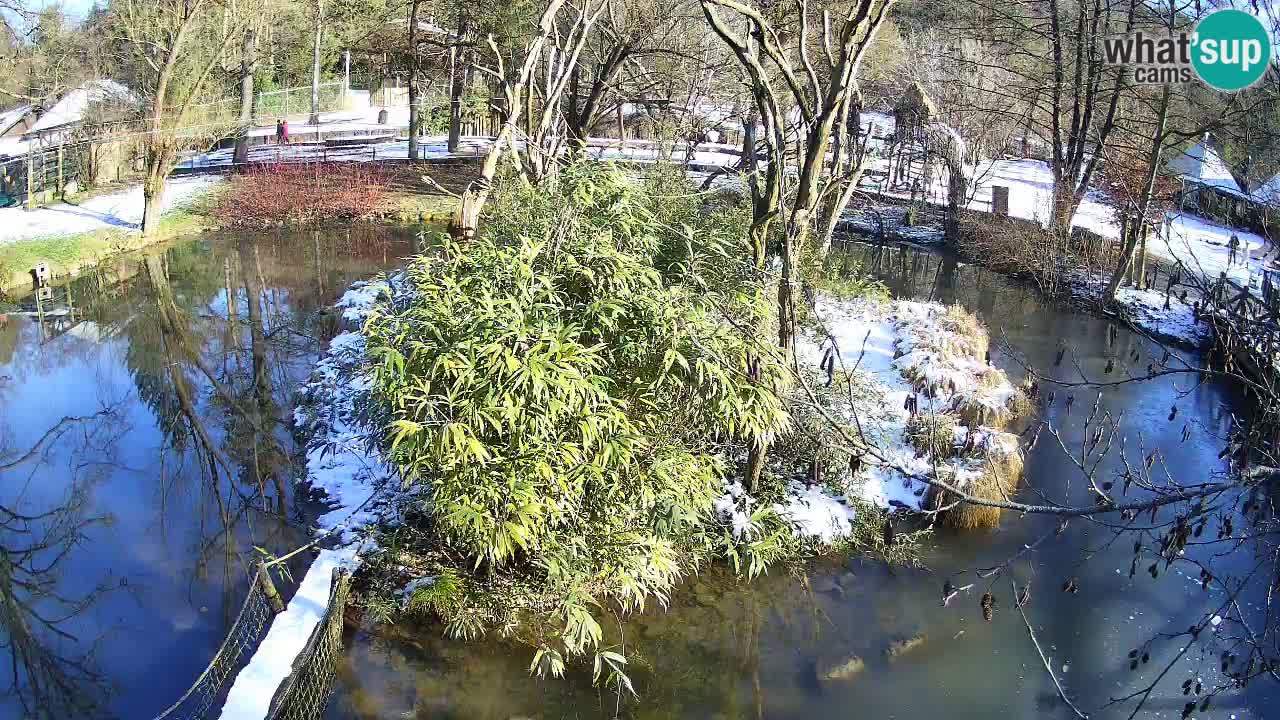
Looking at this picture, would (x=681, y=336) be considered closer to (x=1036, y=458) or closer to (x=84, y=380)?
(x=1036, y=458)

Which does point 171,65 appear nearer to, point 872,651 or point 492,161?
point 492,161

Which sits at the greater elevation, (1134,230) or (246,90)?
(246,90)

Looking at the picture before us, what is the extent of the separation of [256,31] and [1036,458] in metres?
18.1

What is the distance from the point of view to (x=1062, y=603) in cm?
748

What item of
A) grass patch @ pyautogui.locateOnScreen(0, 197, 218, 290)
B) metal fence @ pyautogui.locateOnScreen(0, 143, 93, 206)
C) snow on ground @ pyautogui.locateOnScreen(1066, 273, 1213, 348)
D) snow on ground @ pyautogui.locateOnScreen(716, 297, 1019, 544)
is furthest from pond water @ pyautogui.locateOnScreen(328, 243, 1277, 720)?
metal fence @ pyautogui.locateOnScreen(0, 143, 93, 206)

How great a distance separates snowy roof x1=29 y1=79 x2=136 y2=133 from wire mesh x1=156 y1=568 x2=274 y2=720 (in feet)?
74.7

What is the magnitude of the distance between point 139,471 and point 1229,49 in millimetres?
9633

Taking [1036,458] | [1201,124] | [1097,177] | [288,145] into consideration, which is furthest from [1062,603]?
[288,145]

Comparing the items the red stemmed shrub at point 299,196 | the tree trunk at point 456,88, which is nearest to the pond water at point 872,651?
the red stemmed shrub at point 299,196

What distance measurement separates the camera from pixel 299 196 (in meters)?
19.5

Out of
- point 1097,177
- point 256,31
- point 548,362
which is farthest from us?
point 256,31

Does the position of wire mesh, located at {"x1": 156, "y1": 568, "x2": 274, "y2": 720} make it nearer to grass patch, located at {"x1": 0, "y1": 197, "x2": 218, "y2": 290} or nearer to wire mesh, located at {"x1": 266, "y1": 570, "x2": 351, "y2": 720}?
wire mesh, located at {"x1": 266, "y1": 570, "x2": 351, "y2": 720}

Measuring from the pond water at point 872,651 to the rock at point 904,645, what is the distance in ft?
0.09

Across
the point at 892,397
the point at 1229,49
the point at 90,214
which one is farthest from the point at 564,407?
the point at 90,214
